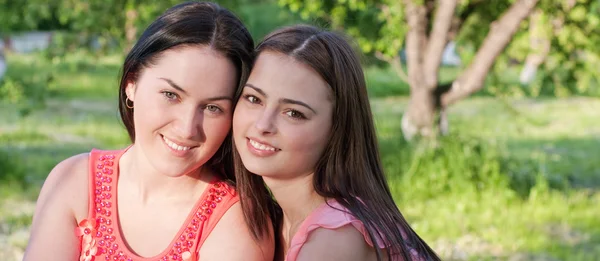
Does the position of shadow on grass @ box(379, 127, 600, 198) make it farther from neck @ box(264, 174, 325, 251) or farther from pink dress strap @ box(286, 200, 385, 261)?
pink dress strap @ box(286, 200, 385, 261)

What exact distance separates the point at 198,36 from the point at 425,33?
4.63 m

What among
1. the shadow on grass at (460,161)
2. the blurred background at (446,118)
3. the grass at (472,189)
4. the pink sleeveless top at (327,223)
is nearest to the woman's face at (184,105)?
the pink sleeveless top at (327,223)

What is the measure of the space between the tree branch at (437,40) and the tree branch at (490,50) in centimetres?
18

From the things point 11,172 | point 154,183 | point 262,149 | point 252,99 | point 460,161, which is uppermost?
point 252,99

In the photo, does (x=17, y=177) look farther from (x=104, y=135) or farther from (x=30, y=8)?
(x=104, y=135)

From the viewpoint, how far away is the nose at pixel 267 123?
6.93 ft

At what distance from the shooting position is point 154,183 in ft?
8.08

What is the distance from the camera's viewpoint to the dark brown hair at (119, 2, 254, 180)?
7.30ft

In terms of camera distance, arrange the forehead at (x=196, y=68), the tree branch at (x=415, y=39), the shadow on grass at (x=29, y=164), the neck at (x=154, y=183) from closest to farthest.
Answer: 1. the forehead at (x=196, y=68)
2. the neck at (x=154, y=183)
3. the tree branch at (x=415, y=39)
4. the shadow on grass at (x=29, y=164)

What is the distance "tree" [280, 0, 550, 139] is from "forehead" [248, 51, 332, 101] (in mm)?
4043

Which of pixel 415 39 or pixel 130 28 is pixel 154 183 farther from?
pixel 130 28

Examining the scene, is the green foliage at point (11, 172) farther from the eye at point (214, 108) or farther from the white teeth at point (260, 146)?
the white teeth at point (260, 146)

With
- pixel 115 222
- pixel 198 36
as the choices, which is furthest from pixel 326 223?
pixel 115 222

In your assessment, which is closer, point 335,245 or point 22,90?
point 335,245
